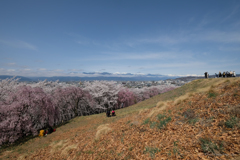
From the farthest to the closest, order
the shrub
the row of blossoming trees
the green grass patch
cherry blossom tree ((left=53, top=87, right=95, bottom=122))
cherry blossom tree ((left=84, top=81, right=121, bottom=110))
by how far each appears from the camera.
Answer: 1. cherry blossom tree ((left=84, top=81, right=121, bottom=110))
2. cherry blossom tree ((left=53, top=87, right=95, bottom=122))
3. the row of blossoming trees
4. the shrub
5. the green grass patch

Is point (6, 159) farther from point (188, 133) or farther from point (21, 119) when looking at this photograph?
point (188, 133)

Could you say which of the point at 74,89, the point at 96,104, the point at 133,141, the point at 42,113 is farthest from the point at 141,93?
the point at 133,141

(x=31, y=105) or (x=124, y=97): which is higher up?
(x=31, y=105)

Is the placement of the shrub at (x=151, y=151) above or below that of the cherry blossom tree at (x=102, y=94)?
above

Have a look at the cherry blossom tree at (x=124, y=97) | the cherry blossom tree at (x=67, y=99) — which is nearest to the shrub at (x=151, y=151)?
the cherry blossom tree at (x=67, y=99)

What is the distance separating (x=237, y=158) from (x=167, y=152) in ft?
8.19

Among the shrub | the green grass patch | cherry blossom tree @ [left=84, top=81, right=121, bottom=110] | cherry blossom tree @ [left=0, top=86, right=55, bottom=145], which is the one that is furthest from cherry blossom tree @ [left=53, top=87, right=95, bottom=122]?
the green grass patch

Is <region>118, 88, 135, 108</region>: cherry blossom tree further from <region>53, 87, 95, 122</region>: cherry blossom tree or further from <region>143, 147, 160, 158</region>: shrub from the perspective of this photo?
<region>143, 147, 160, 158</region>: shrub

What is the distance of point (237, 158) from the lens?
12.4ft

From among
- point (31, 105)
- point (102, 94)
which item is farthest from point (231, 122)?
point (102, 94)

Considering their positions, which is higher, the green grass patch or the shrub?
the green grass patch

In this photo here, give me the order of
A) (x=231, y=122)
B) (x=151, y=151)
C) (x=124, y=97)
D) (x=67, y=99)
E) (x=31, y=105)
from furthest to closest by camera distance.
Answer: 1. (x=124, y=97)
2. (x=67, y=99)
3. (x=31, y=105)
4. (x=151, y=151)
5. (x=231, y=122)

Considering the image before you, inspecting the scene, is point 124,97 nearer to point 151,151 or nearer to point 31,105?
point 31,105

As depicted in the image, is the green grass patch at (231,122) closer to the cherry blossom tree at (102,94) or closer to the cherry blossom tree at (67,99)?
the cherry blossom tree at (67,99)
